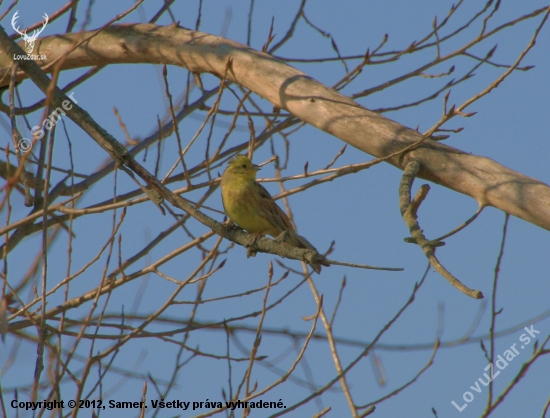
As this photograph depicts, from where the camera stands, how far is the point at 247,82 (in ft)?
16.6

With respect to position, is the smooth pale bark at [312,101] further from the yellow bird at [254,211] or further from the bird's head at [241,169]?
the bird's head at [241,169]

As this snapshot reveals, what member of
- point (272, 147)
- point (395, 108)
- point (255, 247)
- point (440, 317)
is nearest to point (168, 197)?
point (255, 247)

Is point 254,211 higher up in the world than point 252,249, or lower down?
higher up

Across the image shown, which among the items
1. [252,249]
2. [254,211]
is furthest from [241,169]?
[252,249]

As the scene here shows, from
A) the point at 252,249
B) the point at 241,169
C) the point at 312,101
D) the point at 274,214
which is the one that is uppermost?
the point at 241,169

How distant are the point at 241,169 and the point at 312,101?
82.9 inches

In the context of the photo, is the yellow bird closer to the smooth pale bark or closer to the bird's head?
the bird's head

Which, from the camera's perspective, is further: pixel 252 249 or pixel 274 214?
pixel 274 214

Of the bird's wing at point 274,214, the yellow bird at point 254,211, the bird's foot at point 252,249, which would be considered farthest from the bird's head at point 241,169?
the bird's foot at point 252,249

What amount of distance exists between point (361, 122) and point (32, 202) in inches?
98.4

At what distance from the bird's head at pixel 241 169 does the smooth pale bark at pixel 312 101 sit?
1306 millimetres

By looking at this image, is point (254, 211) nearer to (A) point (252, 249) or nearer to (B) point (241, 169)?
(B) point (241, 169)

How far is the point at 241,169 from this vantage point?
6582 millimetres

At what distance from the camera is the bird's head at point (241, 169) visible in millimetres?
6492
